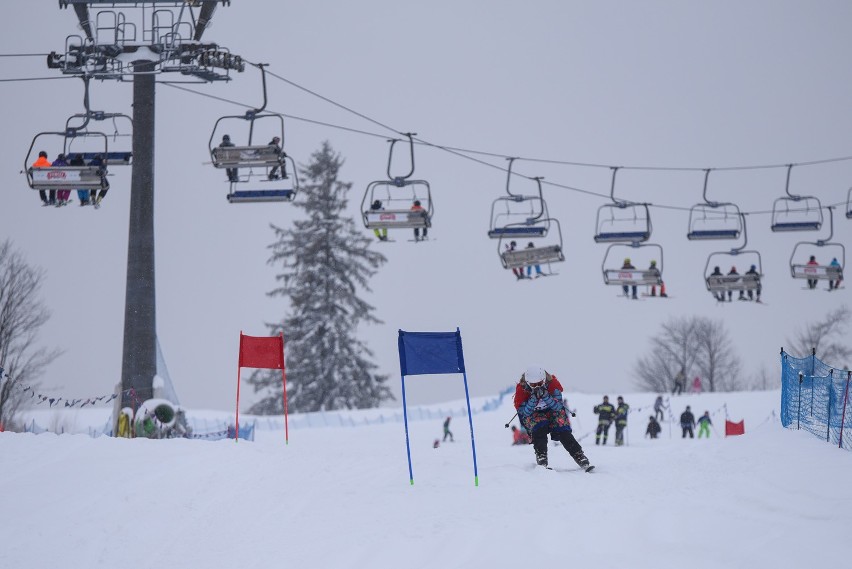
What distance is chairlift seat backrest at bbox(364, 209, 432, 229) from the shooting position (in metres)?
24.7

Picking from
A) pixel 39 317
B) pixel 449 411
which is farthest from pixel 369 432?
pixel 39 317

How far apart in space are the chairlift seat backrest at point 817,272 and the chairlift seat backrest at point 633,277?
5.78 meters

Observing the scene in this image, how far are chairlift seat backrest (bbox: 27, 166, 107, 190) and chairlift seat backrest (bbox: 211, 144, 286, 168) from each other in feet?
8.21

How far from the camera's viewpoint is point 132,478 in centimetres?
1462

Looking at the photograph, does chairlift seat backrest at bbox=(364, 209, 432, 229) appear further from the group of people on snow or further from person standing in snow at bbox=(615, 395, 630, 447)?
the group of people on snow

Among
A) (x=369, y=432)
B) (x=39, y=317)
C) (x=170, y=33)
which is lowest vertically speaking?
(x=369, y=432)

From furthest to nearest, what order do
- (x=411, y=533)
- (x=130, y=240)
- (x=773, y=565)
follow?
(x=130, y=240) < (x=411, y=533) < (x=773, y=565)

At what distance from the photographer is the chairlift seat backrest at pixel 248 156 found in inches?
905

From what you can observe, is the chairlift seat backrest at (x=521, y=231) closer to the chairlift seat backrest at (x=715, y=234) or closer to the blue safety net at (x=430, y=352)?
the chairlift seat backrest at (x=715, y=234)

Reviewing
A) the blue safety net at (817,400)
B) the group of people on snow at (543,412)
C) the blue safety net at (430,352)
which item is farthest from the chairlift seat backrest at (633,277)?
the blue safety net at (430,352)

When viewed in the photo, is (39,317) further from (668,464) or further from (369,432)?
(668,464)

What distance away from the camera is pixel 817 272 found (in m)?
33.9

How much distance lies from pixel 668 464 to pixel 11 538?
10281mm

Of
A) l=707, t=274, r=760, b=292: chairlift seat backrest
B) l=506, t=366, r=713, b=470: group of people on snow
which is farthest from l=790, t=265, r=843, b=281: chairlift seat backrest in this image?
l=506, t=366, r=713, b=470: group of people on snow
